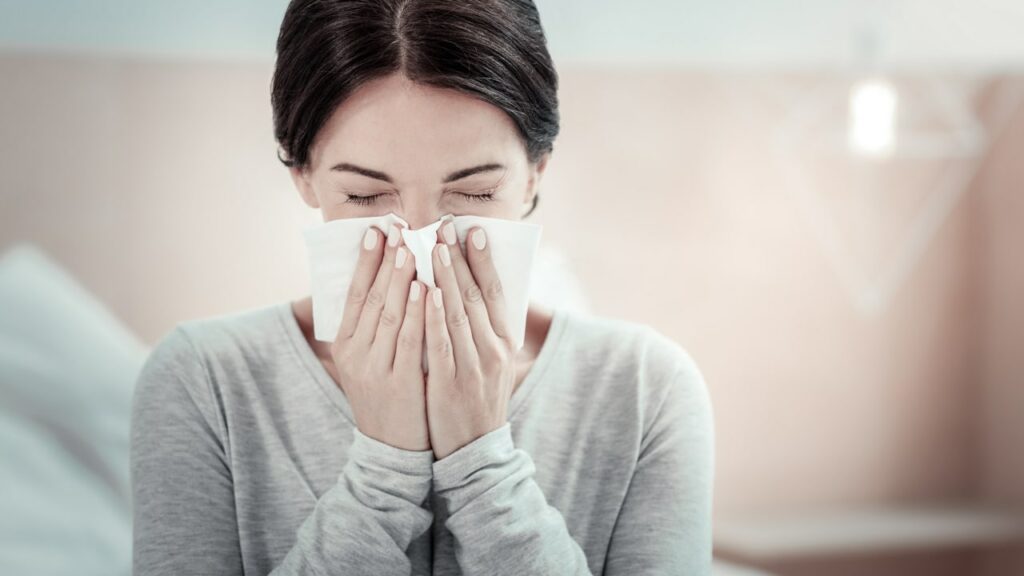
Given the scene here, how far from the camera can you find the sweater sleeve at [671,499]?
100 cm

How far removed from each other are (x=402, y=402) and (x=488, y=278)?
15 centimetres

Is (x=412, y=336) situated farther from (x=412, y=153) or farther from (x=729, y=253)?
(x=729, y=253)

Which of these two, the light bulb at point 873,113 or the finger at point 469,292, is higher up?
the light bulb at point 873,113

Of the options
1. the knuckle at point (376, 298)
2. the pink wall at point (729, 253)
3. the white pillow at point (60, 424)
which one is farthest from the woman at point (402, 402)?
the pink wall at point (729, 253)

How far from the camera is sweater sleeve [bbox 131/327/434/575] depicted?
3.03 feet

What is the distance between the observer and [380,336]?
3.08ft

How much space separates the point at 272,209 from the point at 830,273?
1.24 meters

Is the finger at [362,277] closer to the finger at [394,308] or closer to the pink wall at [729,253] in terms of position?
the finger at [394,308]

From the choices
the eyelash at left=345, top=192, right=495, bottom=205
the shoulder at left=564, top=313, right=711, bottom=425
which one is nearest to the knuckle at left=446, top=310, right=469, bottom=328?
the eyelash at left=345, top=192, right=495, bottom=205

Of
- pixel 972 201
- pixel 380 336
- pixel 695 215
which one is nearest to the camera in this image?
pixel 380 336

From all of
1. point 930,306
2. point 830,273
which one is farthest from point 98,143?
point 930,306

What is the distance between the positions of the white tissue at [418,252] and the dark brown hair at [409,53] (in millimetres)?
104

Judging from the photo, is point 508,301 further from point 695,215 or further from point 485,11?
point 695,215

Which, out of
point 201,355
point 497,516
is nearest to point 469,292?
point 497,516
